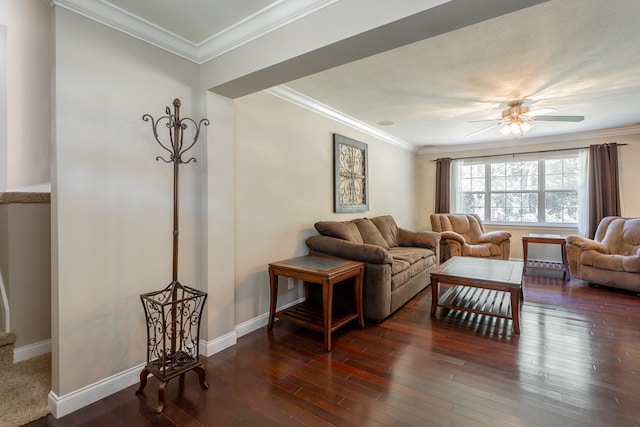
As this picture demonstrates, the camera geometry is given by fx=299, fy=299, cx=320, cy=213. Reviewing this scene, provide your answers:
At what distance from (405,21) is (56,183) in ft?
6.76

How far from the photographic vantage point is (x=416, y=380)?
2010mm

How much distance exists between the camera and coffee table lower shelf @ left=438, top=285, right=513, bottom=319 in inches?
121

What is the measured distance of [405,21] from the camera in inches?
57.2

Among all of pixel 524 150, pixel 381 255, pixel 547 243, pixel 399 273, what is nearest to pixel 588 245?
pixel 547 243

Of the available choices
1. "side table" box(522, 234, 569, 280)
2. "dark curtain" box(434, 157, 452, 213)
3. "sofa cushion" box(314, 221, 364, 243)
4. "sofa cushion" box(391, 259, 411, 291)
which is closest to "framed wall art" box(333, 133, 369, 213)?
"sofa cushion" box(314, 221, 364, 243)

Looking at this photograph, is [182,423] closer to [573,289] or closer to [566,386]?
[566,386]

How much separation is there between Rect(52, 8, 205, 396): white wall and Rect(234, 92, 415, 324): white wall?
63cm

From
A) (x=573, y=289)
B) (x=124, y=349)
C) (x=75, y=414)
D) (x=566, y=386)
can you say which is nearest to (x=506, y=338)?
(x=566, y=386)

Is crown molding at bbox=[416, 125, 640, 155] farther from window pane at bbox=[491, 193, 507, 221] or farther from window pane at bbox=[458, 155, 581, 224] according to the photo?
window pane at bbox=[491, 193, 507, 221]

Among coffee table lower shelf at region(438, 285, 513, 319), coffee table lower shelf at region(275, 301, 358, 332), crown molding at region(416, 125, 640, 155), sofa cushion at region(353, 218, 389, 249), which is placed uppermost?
crown molding at region(416, 125, 640, 155)

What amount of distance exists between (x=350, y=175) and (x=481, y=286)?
221 cm

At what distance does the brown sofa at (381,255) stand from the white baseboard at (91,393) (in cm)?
193

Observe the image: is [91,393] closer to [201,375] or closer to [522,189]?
[201,375]

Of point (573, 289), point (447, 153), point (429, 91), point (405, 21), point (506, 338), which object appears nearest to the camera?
point (405, 21)
